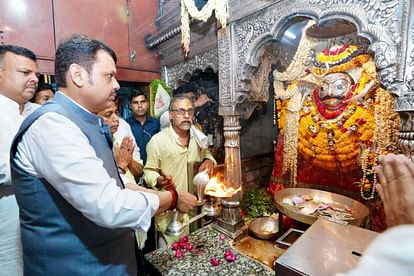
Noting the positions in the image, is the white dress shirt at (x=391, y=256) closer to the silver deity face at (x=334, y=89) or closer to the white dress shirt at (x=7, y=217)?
the white dress shirt at (x=7, y=217)

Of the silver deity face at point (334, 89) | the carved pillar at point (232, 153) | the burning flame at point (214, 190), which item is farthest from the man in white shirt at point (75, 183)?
the silver deity face at point (334, 89)

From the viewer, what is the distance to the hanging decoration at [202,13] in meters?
1.60

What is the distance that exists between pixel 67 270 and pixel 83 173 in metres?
0.43

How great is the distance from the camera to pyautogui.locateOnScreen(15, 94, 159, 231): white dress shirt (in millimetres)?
719

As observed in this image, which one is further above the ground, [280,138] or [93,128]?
[93,128]

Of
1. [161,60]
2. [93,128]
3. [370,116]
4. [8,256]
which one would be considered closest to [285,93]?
[370,116]

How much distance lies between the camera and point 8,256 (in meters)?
1.36

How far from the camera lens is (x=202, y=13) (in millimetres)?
1696

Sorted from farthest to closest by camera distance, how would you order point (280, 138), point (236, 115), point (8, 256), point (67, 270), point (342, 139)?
point (280, 138), point (342, 139), point (236, 115), point (8, 256), point (67, 270)

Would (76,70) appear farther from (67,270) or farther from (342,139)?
(342,139)

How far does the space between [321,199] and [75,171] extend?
1.96 m

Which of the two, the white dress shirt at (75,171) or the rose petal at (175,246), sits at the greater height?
the white dress shirt at (75,171)

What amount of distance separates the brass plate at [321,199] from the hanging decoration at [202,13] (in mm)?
1435

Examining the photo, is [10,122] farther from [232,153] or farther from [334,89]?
[334,89]
